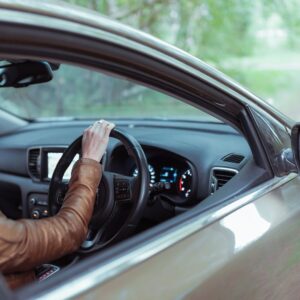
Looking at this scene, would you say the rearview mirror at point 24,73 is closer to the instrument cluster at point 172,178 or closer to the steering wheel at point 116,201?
the steering wheel at point 116,201

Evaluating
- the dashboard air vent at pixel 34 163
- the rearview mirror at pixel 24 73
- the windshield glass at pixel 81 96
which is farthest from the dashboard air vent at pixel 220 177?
the windshield glass at pixel 81 96

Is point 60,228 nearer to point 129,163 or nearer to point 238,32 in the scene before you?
point 129,163

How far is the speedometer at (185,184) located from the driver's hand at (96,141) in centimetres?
62

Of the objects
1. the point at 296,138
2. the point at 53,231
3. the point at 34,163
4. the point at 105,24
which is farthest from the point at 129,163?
the point at 105,24

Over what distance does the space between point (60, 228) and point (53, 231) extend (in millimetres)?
44

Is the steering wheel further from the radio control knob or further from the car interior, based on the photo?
the radio control knob

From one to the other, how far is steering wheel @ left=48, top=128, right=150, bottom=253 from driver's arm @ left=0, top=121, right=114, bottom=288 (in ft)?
0.67

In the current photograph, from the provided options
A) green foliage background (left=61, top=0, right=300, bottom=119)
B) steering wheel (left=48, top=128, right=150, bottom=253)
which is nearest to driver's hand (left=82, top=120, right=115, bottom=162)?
steering wheel (left=48, top=128, right=150, bottom=253)

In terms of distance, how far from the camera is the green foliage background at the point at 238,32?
38.0 feet

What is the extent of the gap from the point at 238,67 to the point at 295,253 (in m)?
12.1

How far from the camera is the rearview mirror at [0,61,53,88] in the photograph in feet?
8.73

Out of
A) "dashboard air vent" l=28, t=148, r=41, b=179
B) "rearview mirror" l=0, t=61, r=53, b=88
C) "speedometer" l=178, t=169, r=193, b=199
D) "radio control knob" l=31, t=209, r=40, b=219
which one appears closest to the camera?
"rearview mirror" l=0, t=61, r=53, b=88

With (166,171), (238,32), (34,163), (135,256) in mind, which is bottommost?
(135,256)

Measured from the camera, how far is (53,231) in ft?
6.29
